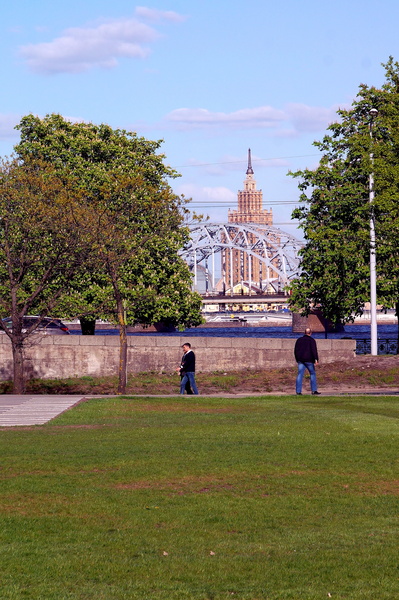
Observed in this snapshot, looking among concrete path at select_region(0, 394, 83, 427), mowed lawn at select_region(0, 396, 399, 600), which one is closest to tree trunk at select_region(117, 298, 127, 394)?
concrete path at select_region(0, 394, 83, 427)

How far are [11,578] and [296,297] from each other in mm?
43375

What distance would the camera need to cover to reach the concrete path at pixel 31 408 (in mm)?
20828

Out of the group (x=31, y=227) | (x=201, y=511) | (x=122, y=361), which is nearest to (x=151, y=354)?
(x=122, y=361)

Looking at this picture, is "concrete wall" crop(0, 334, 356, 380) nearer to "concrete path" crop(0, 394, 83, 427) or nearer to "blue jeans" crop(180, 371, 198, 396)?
"blue jeans" crop(180, 371, 198, 396)

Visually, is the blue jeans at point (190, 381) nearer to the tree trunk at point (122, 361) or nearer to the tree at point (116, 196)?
the tree trunk at point (122, 361)

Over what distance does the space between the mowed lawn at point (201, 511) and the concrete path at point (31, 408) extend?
172 cm

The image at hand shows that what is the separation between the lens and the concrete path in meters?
20.8

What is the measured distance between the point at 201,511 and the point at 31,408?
1385 cm

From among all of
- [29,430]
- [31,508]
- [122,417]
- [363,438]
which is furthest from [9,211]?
[31,508]

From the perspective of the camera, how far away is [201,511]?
10906mm

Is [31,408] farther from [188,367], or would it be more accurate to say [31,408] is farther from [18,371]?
[18,371]

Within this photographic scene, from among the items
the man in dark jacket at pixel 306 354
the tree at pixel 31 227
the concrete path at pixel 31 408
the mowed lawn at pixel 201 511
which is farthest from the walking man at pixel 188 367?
the mowed lawn at pixel 201 511

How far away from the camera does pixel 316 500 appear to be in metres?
11.5

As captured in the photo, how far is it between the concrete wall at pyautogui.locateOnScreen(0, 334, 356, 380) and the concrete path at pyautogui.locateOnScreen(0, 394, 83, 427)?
13247mm
